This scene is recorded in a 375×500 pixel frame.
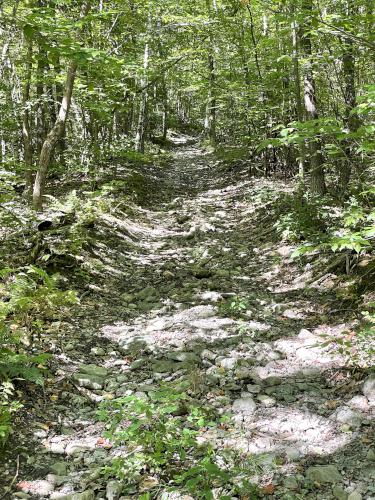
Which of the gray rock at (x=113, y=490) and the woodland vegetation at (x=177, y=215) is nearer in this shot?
the gray rock at (x=113, y=490)

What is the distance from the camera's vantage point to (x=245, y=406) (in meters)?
4.06

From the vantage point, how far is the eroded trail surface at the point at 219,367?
3199mm

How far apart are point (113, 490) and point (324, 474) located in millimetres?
1485

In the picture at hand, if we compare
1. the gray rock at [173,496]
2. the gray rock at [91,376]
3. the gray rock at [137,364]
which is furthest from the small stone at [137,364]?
the gray rock at [173,496]

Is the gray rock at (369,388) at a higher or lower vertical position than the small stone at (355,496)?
higher

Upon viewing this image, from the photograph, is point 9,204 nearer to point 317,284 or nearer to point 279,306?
point 279,306

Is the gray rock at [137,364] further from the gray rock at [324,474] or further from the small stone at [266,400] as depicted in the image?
the gray rock at [324,474]

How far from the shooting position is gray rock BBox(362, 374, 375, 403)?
3871 millimetres

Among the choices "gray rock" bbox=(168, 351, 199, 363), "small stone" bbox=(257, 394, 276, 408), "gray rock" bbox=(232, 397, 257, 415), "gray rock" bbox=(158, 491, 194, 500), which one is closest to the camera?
"gray rock" bbox=(158, 491, 194, 500)

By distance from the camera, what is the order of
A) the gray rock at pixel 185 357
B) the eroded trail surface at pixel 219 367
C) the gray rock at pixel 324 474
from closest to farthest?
the gray rock at pixel 324 474 → the eroded trail surface at pixel 219 367 → the gray rock at pixel 185 357

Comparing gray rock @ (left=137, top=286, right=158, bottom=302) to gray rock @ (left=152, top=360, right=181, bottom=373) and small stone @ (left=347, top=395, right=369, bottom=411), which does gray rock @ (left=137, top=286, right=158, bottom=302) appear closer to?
gray rock @ (left=152, top=360, right=181, bottom=373)

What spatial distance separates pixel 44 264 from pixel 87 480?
4.11m

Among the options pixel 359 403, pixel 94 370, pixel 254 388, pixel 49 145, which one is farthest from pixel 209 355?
pixel 49 145

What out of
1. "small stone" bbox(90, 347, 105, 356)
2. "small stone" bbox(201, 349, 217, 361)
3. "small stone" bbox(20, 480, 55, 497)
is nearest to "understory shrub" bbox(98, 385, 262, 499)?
"small stone" bbox(20, 480, 55, 497)
